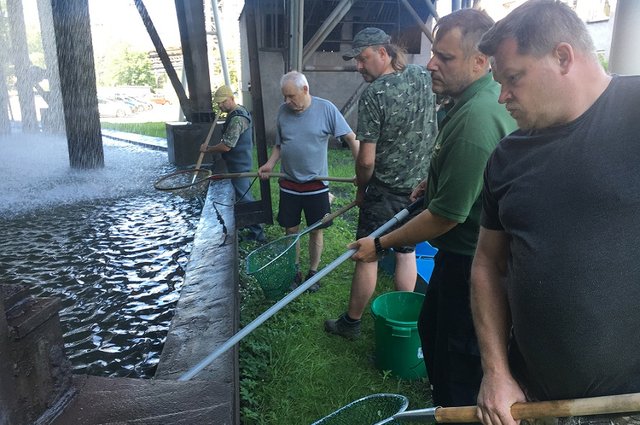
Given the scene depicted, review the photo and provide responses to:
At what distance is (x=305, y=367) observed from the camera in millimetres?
3205

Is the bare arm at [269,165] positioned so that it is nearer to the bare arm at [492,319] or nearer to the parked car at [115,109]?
the bare arm at [492,319]

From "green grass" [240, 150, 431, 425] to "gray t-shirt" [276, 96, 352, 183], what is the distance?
1.14 meters

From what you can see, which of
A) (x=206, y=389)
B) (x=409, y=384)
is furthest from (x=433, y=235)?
(x=409, y=384)

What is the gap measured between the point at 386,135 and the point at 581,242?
7.28ft

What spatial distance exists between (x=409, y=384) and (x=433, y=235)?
4.58 feet

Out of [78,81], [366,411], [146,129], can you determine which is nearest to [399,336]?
[366,411]

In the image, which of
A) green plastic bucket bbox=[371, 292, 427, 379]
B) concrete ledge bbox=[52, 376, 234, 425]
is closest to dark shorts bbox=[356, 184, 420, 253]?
green plastic bucket bbox=[371, 292, 427, 379]

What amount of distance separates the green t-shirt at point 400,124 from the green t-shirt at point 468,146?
1.20 meters

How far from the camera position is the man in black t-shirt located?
1.18 metres

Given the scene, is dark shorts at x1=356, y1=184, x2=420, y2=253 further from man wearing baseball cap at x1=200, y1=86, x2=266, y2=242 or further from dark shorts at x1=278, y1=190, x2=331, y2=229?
man wearing baseball cap at x1=200, y1=86, x2=266, y2=242

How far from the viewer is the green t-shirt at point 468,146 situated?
190cm

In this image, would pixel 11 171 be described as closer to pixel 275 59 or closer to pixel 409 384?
pixel 275 59

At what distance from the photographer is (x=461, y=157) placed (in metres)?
1.91

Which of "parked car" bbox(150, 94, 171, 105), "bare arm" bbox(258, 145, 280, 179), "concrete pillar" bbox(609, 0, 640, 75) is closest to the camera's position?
"concrete pillar" bbox(609, 0, 640, 75)
